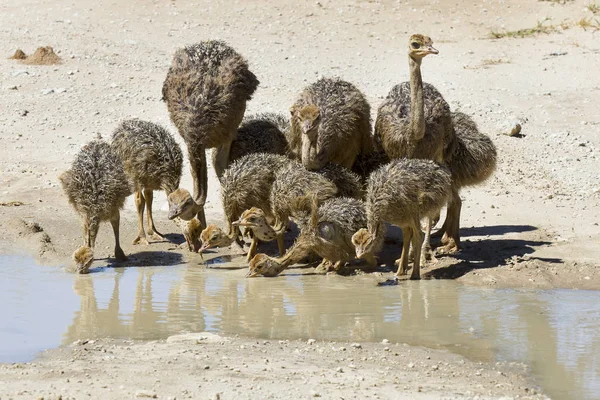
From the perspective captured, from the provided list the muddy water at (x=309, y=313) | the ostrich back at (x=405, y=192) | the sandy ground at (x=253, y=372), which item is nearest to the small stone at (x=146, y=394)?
the sandy ground at (x=253, y=372)

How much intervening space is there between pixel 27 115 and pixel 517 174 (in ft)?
22.5

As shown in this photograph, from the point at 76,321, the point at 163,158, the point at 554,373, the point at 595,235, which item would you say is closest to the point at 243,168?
the point at 163,158

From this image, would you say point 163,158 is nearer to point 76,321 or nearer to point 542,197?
point 76,321

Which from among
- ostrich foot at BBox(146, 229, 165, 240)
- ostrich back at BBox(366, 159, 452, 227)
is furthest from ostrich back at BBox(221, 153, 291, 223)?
ostrich back at BBox(366, 159, 452, 227)

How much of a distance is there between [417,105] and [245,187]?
185 cm

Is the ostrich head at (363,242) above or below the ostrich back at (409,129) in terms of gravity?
below

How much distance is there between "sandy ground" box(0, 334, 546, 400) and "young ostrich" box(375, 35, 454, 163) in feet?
10.6

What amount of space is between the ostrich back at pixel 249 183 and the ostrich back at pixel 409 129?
1.03 metres

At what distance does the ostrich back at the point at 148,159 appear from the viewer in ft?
36.8

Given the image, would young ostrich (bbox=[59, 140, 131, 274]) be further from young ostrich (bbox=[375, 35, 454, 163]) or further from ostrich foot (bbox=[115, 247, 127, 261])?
young ostrich (bbox=[375, 35, 454, 163])

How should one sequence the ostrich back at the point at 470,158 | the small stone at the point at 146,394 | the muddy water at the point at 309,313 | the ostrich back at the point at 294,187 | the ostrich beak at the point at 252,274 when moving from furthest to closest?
the ostrich back at the point at 470,158
the ostrich back at the point at 294,187
the ostrich beak at the point at 252,274
the muddy water at the point at 309,313
the small stone at the point at 146,394

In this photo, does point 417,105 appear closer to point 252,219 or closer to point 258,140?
point 252,219

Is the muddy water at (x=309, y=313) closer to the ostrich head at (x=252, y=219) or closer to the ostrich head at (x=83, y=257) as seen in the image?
the ostrich head at (x=83, y=257)

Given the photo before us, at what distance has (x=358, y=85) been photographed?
1586 centimetres
